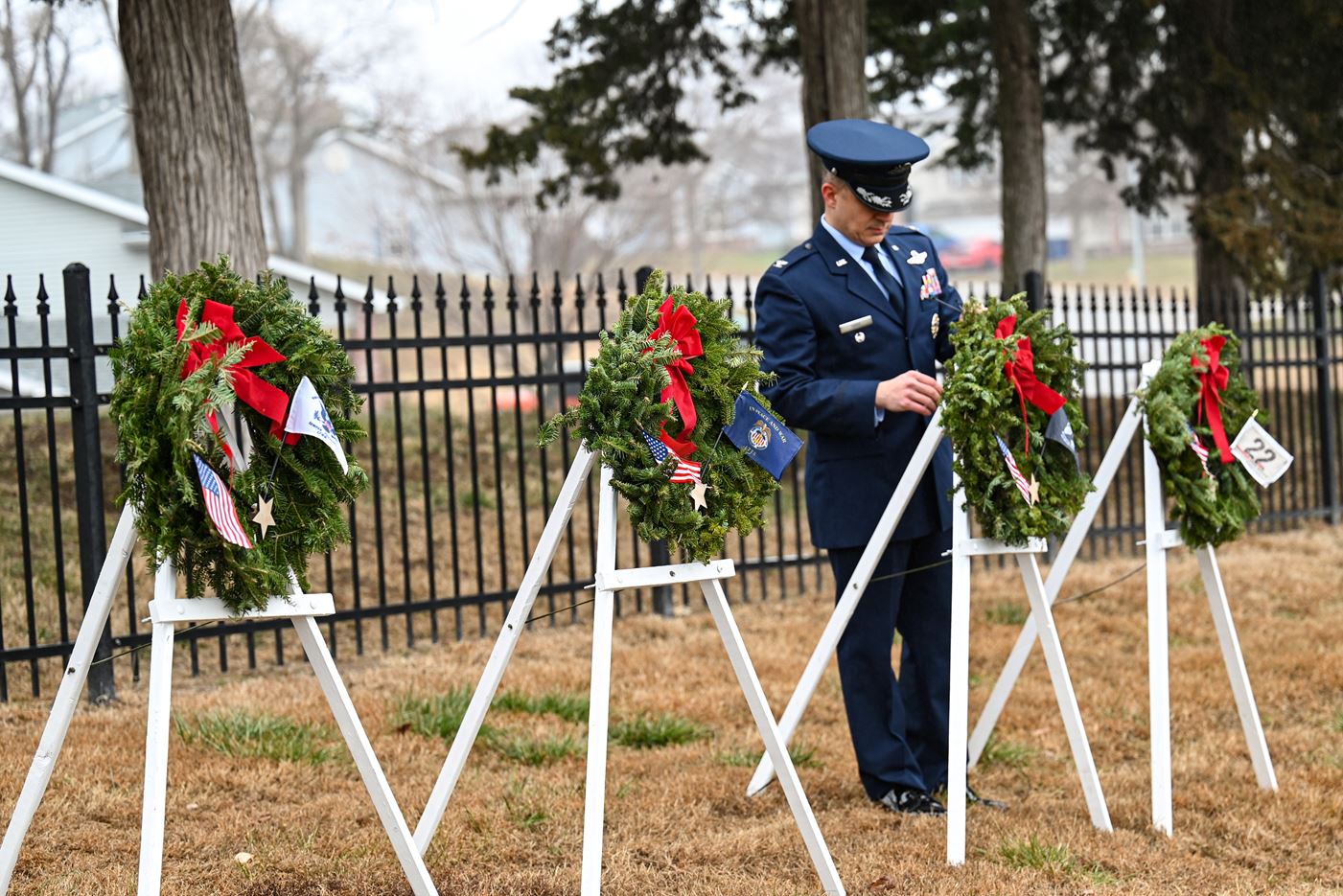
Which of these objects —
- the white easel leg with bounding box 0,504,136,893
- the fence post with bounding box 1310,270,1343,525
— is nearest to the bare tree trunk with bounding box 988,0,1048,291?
the fence post with bounding box 1310,270,1343,525

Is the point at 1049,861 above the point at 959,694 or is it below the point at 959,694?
below

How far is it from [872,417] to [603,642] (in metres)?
1.21

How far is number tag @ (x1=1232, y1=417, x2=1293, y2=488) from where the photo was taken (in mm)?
4398

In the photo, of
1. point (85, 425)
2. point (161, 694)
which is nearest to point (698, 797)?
point (161, 694)

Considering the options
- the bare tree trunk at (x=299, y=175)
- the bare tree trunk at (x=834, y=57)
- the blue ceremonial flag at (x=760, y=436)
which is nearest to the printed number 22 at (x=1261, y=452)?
the blue ceremonial flag at (x=760, y=436)

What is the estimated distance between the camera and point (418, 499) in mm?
10250

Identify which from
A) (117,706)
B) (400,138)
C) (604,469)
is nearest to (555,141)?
(117,706)

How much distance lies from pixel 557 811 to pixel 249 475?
1.71 m

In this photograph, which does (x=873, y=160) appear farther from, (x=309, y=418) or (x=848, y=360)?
(x=309, y=418)

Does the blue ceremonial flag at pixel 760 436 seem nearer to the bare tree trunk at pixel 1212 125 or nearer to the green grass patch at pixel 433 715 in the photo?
the green grass patch at pixel 433 715

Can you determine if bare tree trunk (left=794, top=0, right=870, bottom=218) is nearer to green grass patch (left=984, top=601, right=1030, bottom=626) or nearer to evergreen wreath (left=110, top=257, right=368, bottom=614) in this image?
green grass patch (left=984, top=601, right=1030, bottom=626)

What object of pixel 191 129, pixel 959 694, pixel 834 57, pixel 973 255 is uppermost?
pixel 973 255

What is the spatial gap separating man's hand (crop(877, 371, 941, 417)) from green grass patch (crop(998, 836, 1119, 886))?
1222mm

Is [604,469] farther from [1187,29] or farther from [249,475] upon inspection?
[1187,29]
